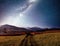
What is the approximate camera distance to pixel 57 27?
154 inches

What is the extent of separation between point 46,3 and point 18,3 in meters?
0.47

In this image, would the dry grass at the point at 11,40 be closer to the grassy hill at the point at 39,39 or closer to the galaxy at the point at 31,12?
the grassy hill at the point at 39,39

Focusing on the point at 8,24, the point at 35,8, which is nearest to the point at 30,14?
the point at 35,8

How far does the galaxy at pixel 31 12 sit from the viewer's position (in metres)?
3.92

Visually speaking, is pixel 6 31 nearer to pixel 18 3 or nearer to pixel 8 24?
pixel 8 24

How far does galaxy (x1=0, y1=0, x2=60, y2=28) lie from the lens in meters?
3.92

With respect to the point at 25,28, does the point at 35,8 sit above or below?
above

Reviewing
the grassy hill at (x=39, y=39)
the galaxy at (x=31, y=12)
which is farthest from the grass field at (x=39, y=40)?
the galaxy at (x=31, y=12)

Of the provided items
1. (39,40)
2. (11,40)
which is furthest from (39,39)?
(11,40)

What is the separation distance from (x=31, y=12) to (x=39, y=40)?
49 cm

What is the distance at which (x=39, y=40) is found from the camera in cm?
381

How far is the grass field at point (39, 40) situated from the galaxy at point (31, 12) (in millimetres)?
196

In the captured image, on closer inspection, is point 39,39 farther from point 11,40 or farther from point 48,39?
point 11,40

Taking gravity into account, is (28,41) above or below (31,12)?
below
